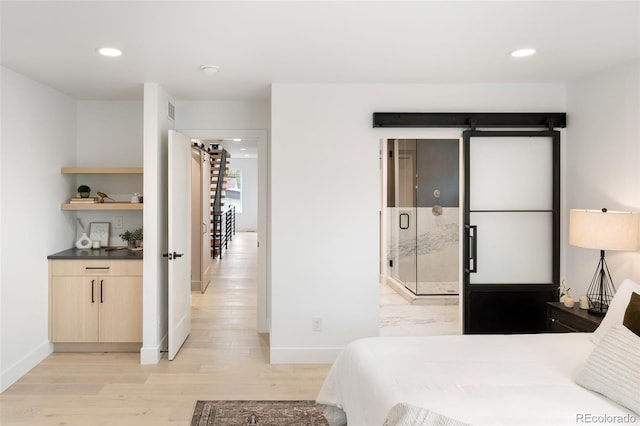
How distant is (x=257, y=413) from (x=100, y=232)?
8.76ft

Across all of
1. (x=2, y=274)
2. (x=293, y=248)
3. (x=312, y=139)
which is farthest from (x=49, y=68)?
(x=293, y=248)

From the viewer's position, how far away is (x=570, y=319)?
307 centimetres

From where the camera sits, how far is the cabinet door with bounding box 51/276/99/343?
3.88m

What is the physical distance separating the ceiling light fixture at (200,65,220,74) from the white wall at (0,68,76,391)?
57.9 inches

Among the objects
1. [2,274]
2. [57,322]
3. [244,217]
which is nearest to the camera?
[2,274]

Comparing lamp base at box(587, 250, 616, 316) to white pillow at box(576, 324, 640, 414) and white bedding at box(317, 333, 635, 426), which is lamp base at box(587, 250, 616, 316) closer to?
white bedding at box(317, 333, 635, 426)

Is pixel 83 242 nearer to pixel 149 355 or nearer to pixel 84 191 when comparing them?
pixel 84 191

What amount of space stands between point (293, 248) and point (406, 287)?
3.10 metres

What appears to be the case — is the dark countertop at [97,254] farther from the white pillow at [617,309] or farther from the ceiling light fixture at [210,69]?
the white pillow at [617,309]

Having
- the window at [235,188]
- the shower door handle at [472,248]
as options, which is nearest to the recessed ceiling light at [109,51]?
the shower door handle at [472,248]

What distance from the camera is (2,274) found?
321 cm

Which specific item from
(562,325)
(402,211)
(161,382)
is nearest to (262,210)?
(161,382)

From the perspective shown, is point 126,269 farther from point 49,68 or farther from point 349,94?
point 349,94

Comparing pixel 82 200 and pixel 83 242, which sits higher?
pixel 82 200
